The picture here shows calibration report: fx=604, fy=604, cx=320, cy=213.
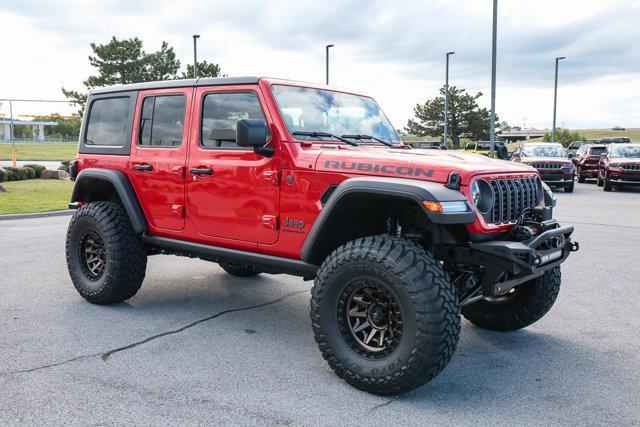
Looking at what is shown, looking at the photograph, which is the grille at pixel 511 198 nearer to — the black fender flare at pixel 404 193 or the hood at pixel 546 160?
the black fender flare at pixel 404 193

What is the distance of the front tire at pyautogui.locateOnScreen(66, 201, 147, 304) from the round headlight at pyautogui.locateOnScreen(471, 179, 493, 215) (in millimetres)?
3185

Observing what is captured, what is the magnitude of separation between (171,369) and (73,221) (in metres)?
2.44

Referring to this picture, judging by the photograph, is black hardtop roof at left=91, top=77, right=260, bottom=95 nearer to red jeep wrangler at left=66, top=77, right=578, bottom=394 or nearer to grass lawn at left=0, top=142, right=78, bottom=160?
red jeep wrangler at left=66, top=77, right=578, bottom=394

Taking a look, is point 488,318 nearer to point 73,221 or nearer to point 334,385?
point 334,385

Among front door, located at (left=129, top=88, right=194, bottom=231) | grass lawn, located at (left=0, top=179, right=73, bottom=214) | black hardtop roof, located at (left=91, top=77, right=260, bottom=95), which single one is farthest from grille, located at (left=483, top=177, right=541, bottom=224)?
grass lawn, located at (left=0, top=179, right=73, bottom=214)

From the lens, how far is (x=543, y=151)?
814 inches

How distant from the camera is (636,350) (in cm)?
451

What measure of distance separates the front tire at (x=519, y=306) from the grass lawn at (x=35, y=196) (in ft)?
33.7

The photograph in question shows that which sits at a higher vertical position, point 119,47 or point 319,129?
point 119,47

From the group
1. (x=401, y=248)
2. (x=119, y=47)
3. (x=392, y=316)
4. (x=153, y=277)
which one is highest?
(x=119, y=47)

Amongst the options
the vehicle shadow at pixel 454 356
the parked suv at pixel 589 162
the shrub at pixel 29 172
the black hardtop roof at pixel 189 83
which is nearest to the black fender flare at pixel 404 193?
the vehicle shadow at pixel 454 356

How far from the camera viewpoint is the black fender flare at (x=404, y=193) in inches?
137

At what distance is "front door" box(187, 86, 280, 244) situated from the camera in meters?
4.41

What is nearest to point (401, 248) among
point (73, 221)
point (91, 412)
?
point (91, 412)
